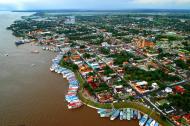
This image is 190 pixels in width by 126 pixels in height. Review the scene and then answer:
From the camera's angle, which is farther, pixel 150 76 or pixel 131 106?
pixel 150 76

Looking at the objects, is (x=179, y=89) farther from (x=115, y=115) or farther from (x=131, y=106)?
(x=115, y=115)

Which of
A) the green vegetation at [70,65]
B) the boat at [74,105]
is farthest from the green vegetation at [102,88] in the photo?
the green vegetation at [70,65]

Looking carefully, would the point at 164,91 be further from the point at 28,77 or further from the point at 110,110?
the point at 28,77

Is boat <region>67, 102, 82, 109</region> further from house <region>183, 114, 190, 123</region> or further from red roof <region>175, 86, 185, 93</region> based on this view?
red roof <region>175, 86, 185, 93</region>

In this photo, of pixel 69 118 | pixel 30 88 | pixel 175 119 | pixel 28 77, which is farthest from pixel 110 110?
pixel 28 77

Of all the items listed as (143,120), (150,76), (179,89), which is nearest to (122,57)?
(150,76)

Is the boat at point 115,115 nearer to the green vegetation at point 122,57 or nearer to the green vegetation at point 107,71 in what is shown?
the green vegetation at point 107,71

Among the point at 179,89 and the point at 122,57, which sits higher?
the point at 122,57

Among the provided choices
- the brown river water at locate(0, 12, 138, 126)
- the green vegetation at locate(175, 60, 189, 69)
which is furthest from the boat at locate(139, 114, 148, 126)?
the green vegetation at locate(175, 60, 189, 69)
